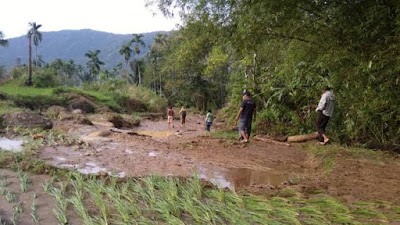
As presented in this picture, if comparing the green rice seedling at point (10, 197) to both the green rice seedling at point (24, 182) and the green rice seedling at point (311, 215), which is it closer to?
the green rice seedling at point (24, 182)

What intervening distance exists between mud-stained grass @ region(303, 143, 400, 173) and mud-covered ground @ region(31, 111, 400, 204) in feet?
0.29

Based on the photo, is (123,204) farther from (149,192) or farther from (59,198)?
(59,198)

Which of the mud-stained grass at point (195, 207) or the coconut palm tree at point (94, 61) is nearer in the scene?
the mud-stained grass at point (195, 207)

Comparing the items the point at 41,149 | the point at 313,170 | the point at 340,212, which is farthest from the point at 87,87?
the point at 340,212

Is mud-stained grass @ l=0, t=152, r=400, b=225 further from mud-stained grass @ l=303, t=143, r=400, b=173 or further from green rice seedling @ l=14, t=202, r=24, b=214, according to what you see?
mud-stained grass @ l=303, t=143, r=400, b=173

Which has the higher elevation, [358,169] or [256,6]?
[256,6]

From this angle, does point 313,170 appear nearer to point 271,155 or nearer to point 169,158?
point 271,155

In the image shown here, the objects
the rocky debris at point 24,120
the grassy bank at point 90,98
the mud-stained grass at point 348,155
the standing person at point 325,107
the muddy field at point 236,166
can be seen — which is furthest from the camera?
the grassy bank at point 90,98

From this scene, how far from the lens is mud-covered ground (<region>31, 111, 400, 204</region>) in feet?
17.0

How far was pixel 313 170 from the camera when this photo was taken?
22.9ft

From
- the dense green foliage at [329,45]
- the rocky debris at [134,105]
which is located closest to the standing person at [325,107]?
the dense green foliage at [329,45]

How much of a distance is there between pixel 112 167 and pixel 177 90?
35.6 meters

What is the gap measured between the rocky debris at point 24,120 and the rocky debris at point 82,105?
9.73 metres

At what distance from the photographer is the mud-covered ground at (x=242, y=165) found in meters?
5.19
